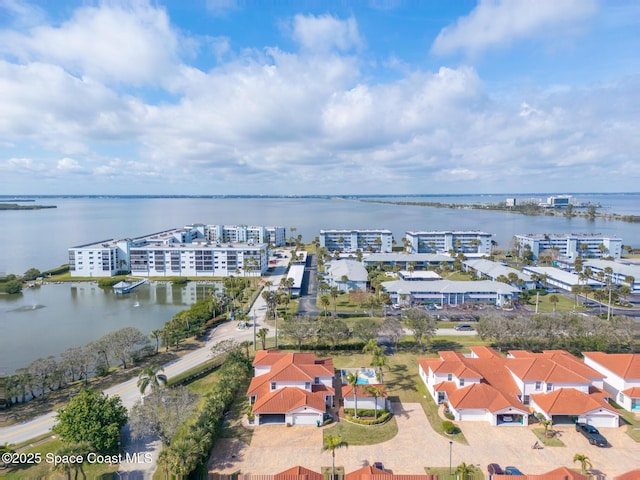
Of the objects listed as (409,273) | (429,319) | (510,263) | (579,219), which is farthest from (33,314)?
(579,219)

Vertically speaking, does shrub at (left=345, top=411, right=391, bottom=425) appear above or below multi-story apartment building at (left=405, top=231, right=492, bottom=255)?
below

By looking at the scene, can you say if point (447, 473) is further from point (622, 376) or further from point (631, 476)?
point (622, 376)

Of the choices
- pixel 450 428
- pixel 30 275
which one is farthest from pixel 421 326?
pixel 30 275

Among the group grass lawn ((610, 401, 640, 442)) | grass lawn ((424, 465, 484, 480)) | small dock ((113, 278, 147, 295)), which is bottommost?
grass lawn ((610, 401, 640, 442))

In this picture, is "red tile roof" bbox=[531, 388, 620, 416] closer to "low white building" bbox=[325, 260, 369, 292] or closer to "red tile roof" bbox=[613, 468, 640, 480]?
"red tile roof" bbox=[613, 468, 640, 480]

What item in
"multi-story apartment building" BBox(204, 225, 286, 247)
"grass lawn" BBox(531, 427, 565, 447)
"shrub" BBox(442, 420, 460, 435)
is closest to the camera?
"grass lawn" BBox(531, 427, 565, 447)

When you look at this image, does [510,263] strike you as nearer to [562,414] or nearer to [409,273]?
[409,273]

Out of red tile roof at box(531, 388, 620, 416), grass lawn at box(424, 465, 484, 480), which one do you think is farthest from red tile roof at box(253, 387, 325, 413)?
red tile roof at box(531, 388, 620, 416)
